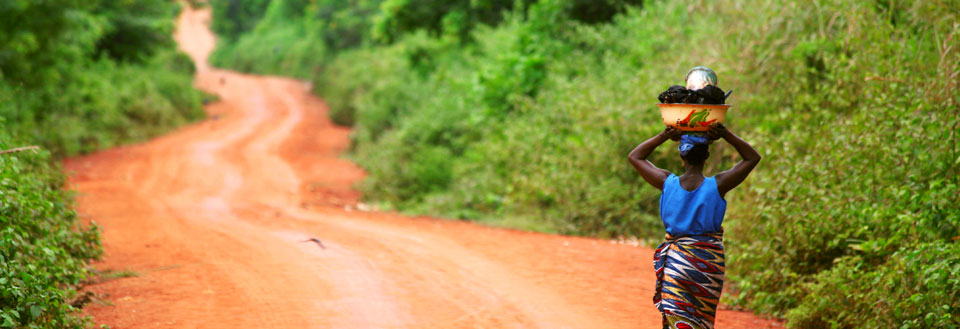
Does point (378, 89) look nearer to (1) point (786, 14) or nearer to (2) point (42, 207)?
(1) point (786, 14)

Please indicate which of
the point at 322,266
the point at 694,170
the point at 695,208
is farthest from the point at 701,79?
the point at 322,266

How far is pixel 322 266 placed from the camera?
27.1 ft

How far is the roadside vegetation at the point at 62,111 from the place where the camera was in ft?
19.0

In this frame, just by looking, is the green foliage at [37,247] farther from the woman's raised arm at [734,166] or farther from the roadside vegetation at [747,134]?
the roadside vegetation at [747,134]

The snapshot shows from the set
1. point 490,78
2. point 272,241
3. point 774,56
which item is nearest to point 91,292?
point 272,241

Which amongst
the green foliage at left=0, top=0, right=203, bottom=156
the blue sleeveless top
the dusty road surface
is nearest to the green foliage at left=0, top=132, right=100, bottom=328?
the dusty road surface

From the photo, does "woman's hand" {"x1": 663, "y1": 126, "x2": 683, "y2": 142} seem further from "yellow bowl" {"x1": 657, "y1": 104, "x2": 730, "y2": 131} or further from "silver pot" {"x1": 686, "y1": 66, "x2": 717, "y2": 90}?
"silver pot" {"x1": 686, "y1": 66, "x2": 717, "y2": 90}

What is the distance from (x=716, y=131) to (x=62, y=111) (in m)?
19.9

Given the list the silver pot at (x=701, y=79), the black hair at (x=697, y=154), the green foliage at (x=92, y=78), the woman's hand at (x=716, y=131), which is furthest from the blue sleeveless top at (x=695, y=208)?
the green foliage at (x=92, y=78)

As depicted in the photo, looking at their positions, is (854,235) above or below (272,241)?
above

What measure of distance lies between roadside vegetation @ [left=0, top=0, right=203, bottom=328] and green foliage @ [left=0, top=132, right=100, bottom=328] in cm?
1

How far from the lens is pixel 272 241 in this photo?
10.0m

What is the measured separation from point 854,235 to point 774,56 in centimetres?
387

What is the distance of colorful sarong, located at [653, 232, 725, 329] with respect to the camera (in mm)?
4305
